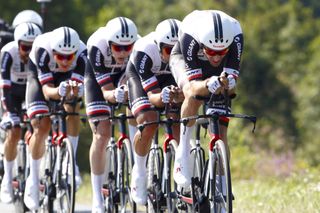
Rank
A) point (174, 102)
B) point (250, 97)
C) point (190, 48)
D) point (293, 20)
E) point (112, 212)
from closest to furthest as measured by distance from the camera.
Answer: point (190, 48) → point (174, 102) → point (112, 212) → point (250, 97) → point (293, 20)

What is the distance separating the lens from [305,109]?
7262 cm

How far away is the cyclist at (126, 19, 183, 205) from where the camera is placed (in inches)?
472

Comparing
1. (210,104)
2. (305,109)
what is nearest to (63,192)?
(210,104)

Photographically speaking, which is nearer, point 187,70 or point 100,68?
point 187,70

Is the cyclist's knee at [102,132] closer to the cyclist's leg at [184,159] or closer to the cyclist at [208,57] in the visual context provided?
the cyclist's leg at [184,159]

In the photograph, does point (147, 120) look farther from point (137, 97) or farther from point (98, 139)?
point (98, 139)

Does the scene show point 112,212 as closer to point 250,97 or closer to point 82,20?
point 82,20

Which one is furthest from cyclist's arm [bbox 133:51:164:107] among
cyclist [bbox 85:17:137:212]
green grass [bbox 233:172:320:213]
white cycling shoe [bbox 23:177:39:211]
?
white cycling shoe [bbox 23:177:39:211]

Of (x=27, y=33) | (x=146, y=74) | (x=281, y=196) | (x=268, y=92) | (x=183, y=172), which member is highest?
(x=268, y=92)

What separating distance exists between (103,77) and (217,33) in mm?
2891

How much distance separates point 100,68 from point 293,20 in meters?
92.7

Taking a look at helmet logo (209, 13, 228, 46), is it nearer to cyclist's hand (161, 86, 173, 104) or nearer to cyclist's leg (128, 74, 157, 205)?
cyclist's hand (161, 86, 173, 104)

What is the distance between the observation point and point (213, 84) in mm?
10055

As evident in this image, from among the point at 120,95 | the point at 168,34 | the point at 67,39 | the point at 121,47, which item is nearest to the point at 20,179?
the point at 67,39
